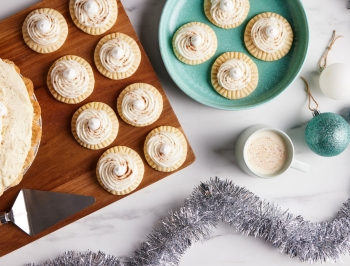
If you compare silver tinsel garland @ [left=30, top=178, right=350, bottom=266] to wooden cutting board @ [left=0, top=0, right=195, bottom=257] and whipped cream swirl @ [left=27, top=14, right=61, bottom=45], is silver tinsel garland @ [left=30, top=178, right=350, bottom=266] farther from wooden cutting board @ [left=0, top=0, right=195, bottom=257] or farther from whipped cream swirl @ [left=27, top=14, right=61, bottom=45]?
whipped cream swirl @ [left=27, top=14, right=61, bottom=45]

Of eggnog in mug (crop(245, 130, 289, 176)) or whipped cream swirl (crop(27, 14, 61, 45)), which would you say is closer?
whipped cream swirl (crop(27, 14, 61, 45))

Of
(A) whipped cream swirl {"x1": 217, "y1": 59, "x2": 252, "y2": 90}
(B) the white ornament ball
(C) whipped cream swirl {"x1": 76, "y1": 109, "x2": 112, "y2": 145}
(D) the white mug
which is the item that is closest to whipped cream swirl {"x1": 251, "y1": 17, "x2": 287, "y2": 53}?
(A) whipped cream swirl {"x1": 217, "y1": 59, "x2": 252, "y2": 90}

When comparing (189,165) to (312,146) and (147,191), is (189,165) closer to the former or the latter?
(147,191)

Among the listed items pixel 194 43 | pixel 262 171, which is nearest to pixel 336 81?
pixel 262 171

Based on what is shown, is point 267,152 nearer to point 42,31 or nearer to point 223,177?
point 223,177

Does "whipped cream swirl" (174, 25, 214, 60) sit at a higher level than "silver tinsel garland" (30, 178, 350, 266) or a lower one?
higher

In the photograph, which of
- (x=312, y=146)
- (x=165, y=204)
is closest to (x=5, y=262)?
(x=165, y=204)

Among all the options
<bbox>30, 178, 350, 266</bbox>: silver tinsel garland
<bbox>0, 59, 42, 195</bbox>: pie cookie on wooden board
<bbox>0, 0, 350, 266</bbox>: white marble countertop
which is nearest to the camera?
<bbox>0, 59, 42, 195</bbox>: pie cookie on wooden board
